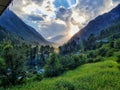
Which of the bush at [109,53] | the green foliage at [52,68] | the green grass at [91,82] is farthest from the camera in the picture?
the bush at [109,53]

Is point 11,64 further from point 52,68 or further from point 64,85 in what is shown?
point 52,68

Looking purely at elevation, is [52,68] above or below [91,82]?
above

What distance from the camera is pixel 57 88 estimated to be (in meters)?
89.1

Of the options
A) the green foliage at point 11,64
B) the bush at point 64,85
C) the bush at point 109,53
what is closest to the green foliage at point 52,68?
Result: the green foliage at point 11,64

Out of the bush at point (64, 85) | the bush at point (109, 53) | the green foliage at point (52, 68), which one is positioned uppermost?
the bush at point (109, 53)

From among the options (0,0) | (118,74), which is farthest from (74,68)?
(0,0)

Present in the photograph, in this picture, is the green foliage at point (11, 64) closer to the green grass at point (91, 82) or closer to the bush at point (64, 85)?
the green grass at point (91, 82)

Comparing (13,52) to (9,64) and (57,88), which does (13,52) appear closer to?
(9,64)

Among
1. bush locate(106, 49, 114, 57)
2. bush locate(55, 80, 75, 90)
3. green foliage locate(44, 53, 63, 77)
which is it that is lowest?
bush locate(55, 80, 75, 90)

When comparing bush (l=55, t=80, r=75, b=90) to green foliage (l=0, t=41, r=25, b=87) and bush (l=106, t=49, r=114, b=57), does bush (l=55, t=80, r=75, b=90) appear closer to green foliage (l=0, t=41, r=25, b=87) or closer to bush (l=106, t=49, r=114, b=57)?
green foliage (l=0, t=41, r=25, b=87)

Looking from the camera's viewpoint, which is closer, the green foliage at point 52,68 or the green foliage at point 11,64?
the green foliage at point 11,64

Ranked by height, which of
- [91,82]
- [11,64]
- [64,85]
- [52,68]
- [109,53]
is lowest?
[64,85]

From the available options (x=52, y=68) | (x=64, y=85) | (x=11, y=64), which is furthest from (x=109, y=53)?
(x=64, y=85)

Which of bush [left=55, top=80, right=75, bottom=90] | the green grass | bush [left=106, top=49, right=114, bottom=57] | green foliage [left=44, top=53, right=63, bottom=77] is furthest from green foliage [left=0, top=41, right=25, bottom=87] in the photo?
bush [left=106, top=49, right=114, bottom=57]
